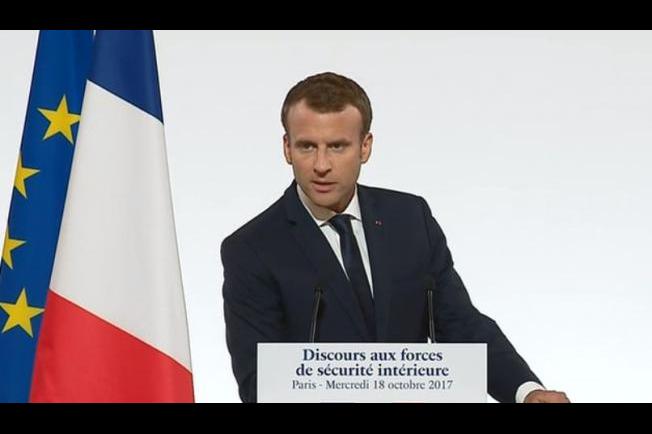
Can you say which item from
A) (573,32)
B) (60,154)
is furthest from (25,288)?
(573,32)

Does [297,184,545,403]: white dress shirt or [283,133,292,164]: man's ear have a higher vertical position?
[283,133,292,164]: man's ear

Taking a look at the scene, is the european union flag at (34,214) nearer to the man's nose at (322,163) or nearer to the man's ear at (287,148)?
the man's ear at (287,148)

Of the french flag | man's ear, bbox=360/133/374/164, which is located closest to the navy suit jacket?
man's ear, bbox=360/133/374/164

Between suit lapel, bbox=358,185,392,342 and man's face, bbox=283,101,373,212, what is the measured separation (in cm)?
7

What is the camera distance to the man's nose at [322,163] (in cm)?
421

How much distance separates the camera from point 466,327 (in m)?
4.29

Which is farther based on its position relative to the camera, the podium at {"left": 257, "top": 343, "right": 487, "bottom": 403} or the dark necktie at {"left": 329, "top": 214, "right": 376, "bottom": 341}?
the dark necktie at {"left": 329, "top": 214, "right": 376, "bottom": 341}

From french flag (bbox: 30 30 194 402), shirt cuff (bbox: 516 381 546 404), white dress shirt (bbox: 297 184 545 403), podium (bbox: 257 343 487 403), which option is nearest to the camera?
podium (bbox: 257 343 487 403)

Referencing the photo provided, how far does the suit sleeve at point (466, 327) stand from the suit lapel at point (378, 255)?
0.17m

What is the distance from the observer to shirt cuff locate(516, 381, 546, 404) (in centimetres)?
416

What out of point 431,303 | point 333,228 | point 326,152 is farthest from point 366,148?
point 431,303

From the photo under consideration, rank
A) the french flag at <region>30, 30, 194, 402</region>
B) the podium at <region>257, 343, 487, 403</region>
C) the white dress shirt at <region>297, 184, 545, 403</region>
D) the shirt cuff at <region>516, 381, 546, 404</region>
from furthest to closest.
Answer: the white dress shirt at <region>297, 184, 545, 403</region>, the shirt cuff at <region>516, 381, 546, 404</region>, the french flag at <region>30, 30, 194, 402</region>, the podium at <region>257, 343, 487, 403</region>

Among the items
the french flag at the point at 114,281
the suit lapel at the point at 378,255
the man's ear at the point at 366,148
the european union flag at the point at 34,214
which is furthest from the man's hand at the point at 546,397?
the european union flag at the point at 34,214

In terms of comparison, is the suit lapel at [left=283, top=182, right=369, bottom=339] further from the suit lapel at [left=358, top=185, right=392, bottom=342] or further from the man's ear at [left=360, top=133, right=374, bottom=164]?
the man's ear at [left=360, top=133, right=374, bottom=164]
